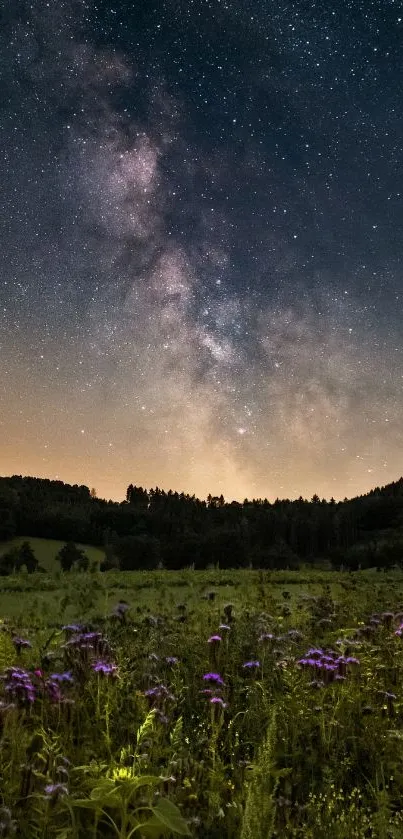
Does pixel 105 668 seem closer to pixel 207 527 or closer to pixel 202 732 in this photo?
pixel 202 732

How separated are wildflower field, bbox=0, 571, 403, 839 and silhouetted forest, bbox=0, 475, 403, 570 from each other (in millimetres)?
21098

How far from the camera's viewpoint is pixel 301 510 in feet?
164

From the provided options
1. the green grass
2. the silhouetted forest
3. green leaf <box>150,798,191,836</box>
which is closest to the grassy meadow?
green leaf <box>150,798,191,836</box>

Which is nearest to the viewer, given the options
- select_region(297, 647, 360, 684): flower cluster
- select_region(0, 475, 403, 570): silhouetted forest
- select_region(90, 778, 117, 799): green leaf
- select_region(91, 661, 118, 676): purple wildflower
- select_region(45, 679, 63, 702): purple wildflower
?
select_region(90, 778, 117, 799): green leaf

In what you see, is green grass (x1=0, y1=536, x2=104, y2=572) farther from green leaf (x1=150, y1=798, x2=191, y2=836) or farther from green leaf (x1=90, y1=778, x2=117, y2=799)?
green leaf (x1=150, y1=798, x2=191, y2=836)

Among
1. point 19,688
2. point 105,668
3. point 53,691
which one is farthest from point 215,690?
point 19,688

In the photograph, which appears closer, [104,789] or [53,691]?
[104,789]

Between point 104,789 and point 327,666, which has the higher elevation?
point 327,666

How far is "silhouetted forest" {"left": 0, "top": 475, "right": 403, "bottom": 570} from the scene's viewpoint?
29.9 meters

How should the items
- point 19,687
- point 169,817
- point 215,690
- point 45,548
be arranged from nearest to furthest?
point 169,817 → point 19,687 → point 215,690 → point 45,548

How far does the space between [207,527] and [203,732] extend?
110ft

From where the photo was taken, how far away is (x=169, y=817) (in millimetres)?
2625

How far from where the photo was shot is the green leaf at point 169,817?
8.38 ft

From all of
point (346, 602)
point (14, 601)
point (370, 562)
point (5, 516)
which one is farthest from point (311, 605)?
point (5, 516)
